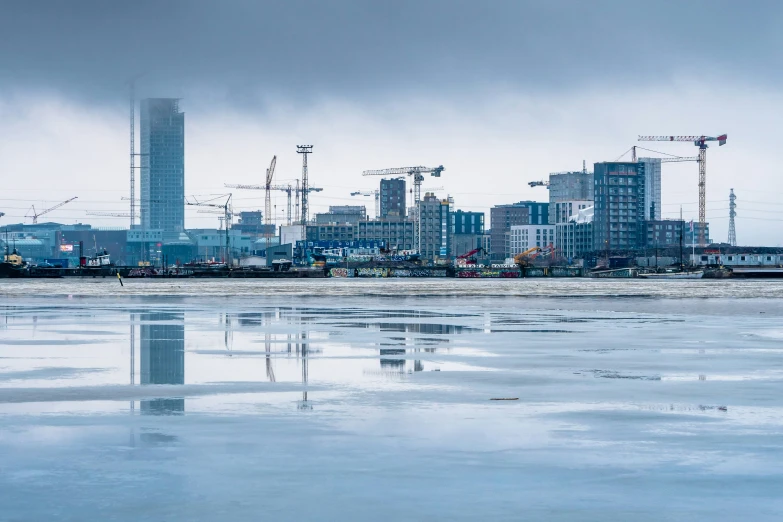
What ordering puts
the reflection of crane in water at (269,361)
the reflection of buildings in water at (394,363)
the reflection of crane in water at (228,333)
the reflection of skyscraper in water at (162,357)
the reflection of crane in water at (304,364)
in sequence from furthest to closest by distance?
the reflection of crane in water at (228,333), the reflection of buildings in water at (394,363), the reflection of crane in water at (269,361), the reflection of skyscraper in water at (162,357), the reflection of crane in water at (304,364)

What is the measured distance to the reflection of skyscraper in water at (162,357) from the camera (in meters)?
17.3

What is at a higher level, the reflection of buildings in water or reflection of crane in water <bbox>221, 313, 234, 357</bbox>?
the reflection of buildings in water

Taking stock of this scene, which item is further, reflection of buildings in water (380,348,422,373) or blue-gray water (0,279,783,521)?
reflection of buildings in water (380,348,422,373)

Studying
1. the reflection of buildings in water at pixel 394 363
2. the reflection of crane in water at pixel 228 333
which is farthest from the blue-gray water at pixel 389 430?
the reflection of crane in water at pixel 228 333

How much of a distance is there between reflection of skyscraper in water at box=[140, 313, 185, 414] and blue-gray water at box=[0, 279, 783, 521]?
12cm

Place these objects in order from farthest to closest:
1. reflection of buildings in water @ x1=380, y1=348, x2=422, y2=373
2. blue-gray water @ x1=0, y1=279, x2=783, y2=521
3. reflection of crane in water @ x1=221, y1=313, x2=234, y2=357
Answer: reflection of crane in water @ x1=221, y1=313, x2=234, y2=357 < reflection of buildings in water @ x1=380, y1=348, x2=422, y2=373 < blue-gray water @ x1=0, y1=279, x2=783, y2=521

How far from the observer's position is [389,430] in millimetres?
14641

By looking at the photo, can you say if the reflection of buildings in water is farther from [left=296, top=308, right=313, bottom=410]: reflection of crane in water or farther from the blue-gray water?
[left=296, top=308, right=313, bottom=410]: reflection of crane in water

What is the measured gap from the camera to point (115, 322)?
40.3 m

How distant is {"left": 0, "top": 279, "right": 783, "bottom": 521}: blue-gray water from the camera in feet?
34.7

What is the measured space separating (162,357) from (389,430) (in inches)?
478

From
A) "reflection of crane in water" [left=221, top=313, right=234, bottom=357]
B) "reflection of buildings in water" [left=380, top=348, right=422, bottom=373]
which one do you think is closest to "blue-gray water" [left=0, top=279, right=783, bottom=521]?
"reflection of buildings in water" [left=380, top=348, right=422, bottom=373]

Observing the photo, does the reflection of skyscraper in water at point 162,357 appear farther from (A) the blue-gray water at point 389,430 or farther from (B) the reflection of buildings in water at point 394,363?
(B) the reflection of buildings in water at point 394,363

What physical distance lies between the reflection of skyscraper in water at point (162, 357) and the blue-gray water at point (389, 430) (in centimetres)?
12
